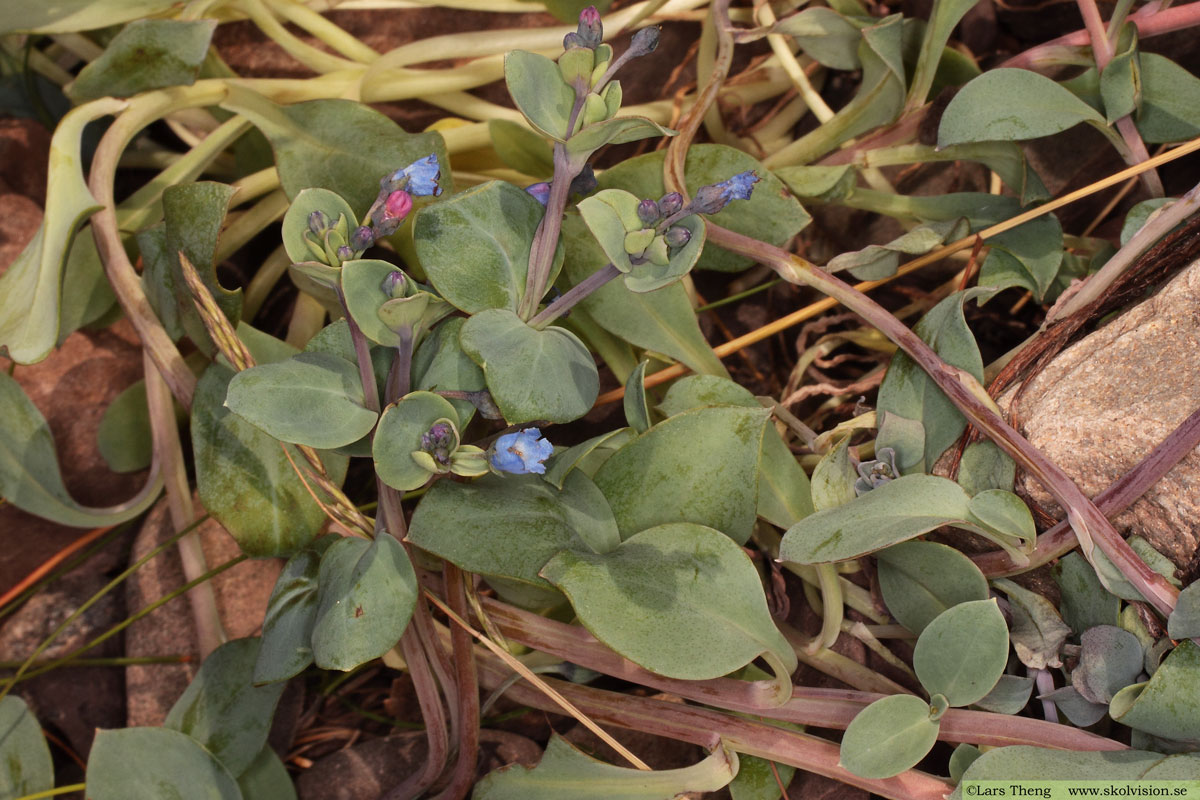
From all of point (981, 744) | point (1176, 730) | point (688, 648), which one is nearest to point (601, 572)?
point (688, 648)

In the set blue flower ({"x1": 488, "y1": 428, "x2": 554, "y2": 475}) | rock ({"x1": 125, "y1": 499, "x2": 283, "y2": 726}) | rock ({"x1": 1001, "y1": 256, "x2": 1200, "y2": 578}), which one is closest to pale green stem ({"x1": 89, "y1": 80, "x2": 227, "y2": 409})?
rock ({"x1": 125, "y1": 499, "x2": 283, "y2": 726})

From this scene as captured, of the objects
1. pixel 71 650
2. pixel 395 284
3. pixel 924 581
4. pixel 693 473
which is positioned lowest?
pixel 71 650

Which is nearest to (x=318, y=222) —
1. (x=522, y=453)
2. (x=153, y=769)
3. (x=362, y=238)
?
(x=362, y=238)

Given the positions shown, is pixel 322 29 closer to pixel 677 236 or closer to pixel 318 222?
pixel 318 222

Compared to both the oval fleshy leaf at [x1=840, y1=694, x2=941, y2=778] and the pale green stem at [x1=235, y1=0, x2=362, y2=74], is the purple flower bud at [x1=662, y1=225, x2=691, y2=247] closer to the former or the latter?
the oval fleshy leaf at [x1=840, y1=694, x2=941, y2=778]

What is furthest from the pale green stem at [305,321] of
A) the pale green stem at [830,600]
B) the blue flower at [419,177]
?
the pale green stem at [830,600]
